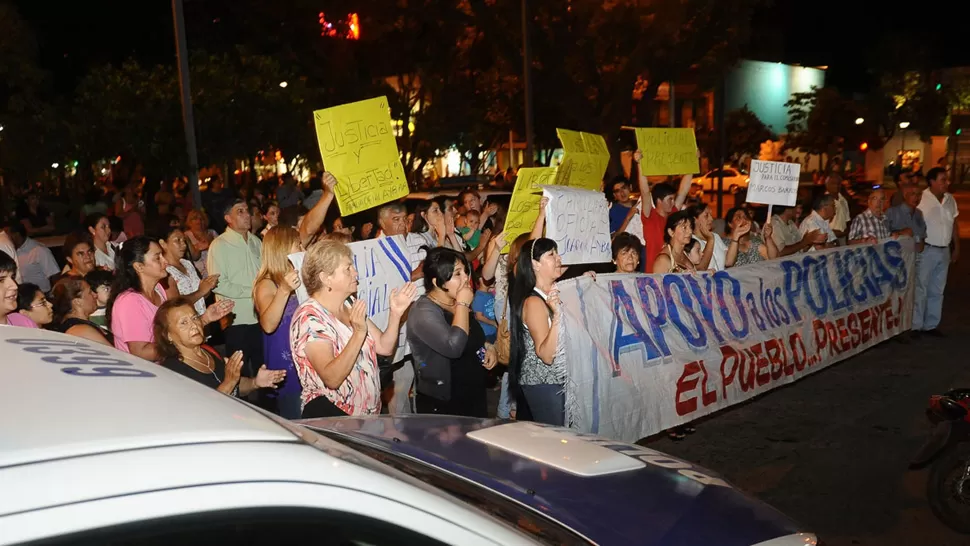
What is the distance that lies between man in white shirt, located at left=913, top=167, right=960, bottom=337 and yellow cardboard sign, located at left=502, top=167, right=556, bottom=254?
219 inches

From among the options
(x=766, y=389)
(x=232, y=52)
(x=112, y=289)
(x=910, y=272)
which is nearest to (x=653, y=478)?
(x=112, y=289)

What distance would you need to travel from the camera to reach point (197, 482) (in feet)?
5.46

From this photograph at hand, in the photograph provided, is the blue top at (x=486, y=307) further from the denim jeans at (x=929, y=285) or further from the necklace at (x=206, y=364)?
the denim jeans at (x=929, y=285)

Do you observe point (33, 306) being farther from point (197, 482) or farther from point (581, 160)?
point (581, 160)

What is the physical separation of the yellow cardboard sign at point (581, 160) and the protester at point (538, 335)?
2.43 meters

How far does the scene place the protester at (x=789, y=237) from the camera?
1019 cm

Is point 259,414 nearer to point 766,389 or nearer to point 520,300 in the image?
point 520,300

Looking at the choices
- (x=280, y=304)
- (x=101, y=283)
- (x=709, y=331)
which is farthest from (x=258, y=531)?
(x=709, y=331)

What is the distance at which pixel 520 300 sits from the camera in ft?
19.4

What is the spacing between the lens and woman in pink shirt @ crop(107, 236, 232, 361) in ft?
18.7

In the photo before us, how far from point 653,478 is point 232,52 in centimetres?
2788

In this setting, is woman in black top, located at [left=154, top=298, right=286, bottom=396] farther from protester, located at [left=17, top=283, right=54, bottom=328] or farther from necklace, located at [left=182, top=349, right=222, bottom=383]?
protester, located at [left=17, top=283, right=54, bottom=328]

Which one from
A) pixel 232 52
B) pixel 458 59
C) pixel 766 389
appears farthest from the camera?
pixel 458 59

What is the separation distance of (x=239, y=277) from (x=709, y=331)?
3.91 m
